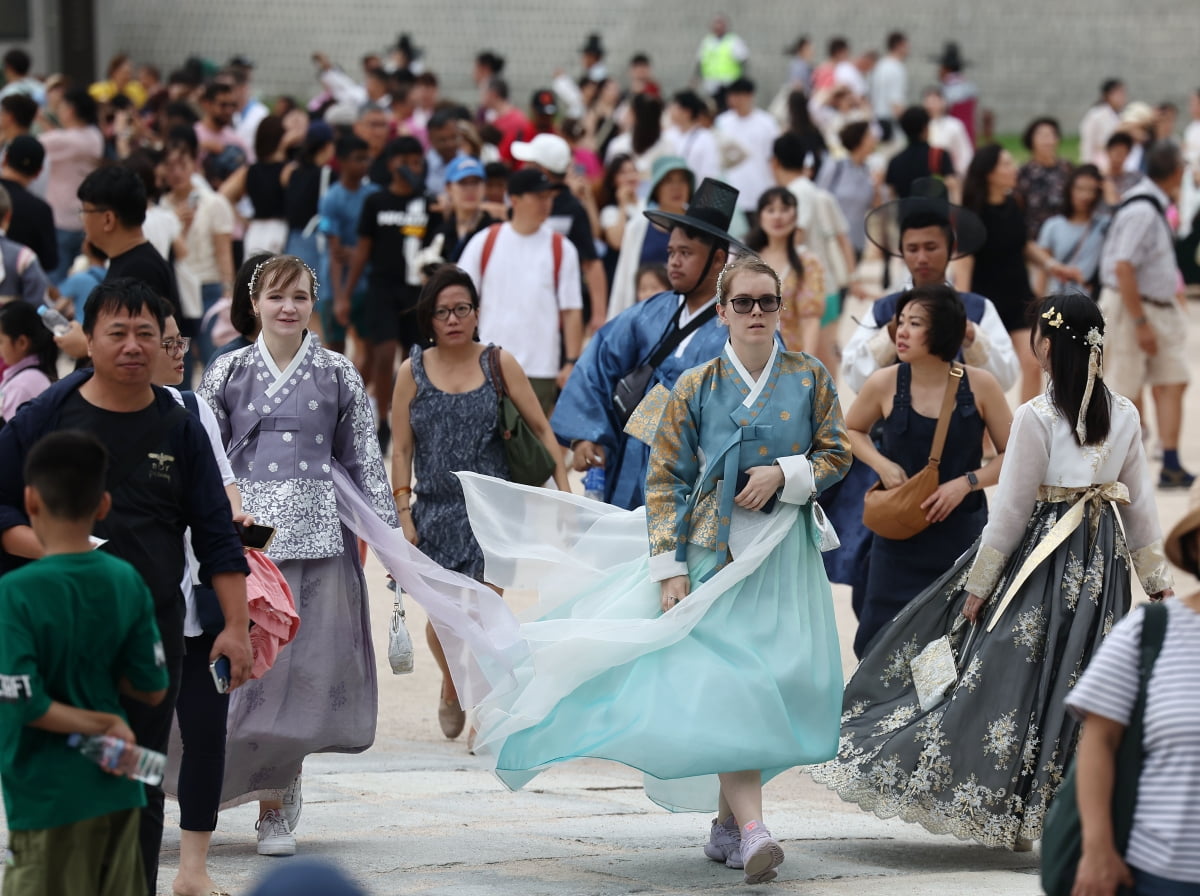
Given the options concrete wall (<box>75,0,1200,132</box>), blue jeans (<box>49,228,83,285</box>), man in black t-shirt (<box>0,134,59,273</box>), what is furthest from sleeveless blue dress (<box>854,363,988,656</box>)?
concrete wall (<box>75,0,1200,132</box>)

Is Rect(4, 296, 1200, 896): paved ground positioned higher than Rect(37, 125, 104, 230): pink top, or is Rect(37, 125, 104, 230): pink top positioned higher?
Rect(37, 125, 104, 230): pink top

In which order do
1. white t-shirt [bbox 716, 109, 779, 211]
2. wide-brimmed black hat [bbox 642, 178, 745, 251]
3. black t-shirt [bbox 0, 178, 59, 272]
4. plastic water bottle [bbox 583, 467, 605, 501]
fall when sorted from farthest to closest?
white t-shirt [bbox 716, 109, 779, 211]
black t-shirt [bbox 0, 178, 59, 272]
plastic water bottle [bbox 583, 467, 605, 501]
wide-brimmed black hat [bbox 642, 178, 745, 251]

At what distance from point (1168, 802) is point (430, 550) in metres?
3.99

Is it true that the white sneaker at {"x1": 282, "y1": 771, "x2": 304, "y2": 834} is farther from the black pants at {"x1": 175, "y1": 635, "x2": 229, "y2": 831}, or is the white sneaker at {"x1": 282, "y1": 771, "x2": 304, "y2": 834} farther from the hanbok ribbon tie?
the hanbok ribbon tie

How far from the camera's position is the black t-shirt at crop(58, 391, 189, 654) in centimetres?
422

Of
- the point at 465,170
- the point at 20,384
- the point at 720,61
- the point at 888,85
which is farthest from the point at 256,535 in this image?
the point at 720,61

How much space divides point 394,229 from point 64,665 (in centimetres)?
827

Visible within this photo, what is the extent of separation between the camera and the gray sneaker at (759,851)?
4832 millimetres

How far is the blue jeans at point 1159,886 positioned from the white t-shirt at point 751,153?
12.3 metres

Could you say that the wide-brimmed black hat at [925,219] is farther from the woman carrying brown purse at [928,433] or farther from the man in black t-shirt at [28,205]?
the man in black t-shirt at [28,205]

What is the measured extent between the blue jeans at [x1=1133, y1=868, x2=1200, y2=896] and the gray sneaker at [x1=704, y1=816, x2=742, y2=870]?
210 centimetres

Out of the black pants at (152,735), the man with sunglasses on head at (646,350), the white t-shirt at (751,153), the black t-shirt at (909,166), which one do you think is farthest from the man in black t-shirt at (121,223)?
the white t-shirt at (751,153)

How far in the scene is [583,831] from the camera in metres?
5.77

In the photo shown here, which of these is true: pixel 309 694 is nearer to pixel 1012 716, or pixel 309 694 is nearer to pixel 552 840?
pixel 552 840
